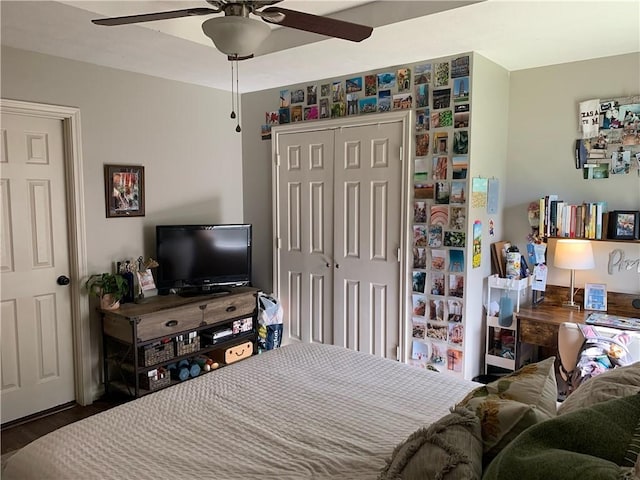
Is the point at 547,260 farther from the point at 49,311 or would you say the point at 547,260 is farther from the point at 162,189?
the point at 49,311

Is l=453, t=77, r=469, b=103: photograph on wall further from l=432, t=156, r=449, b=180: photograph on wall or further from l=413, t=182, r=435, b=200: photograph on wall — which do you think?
l=413, t=182, r=435, b=200: photograph on wall

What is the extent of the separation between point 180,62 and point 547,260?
10.3ft

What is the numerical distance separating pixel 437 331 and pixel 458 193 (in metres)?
1.04

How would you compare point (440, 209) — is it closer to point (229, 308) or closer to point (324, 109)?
point (324, 109)

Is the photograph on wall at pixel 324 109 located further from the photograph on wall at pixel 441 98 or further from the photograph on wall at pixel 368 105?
the photograph on wall at pixel 441 98

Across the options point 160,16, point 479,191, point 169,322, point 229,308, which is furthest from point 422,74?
point 169,322

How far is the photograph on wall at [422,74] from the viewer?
344 centimetres

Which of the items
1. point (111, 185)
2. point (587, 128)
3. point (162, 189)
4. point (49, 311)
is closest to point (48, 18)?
point (111, 185)

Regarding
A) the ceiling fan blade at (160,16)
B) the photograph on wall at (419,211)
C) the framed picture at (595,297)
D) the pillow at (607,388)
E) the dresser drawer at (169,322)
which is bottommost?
the dresser drawer at (169,322)

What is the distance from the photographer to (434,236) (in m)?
3.49

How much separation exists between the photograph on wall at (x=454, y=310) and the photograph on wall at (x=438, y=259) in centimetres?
26

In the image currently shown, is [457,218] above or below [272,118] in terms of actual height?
below

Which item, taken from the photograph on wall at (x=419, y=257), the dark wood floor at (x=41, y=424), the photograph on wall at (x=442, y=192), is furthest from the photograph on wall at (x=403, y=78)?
the dark wood floor at (x=41, y=424)

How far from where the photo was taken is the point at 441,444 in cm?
121
